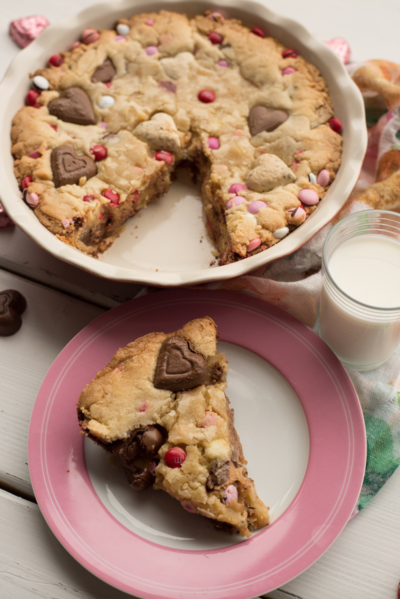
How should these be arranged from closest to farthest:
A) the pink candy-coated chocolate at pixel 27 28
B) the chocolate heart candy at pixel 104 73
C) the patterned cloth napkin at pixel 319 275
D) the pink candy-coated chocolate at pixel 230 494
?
1. the pink candy-coated chocolate at pixel 230 494
2. the patterned cloth napkin at pixel 319 275
3. the chocolate heart candy at pixel 104 73
4. the pink candy-coated chocolate at pixel 27 28

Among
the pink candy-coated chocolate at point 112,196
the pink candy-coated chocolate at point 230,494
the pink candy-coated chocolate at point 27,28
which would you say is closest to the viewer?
the pink candy-coated chocolate at point 230,494

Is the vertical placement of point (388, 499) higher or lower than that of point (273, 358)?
lower

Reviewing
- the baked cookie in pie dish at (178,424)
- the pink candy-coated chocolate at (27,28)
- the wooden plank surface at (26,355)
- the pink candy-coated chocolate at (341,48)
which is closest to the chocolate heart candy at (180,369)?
the baked cookie in pie dish at (178,424)

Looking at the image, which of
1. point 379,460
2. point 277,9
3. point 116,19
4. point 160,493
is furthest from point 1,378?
point 277,9

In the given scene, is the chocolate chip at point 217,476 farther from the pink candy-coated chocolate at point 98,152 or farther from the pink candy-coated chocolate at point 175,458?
the pink candy-coated chocolate at point 98,152

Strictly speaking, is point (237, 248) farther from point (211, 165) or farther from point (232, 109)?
point (232, 109)

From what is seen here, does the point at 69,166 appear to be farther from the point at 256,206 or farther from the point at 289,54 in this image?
the point at 289,54
